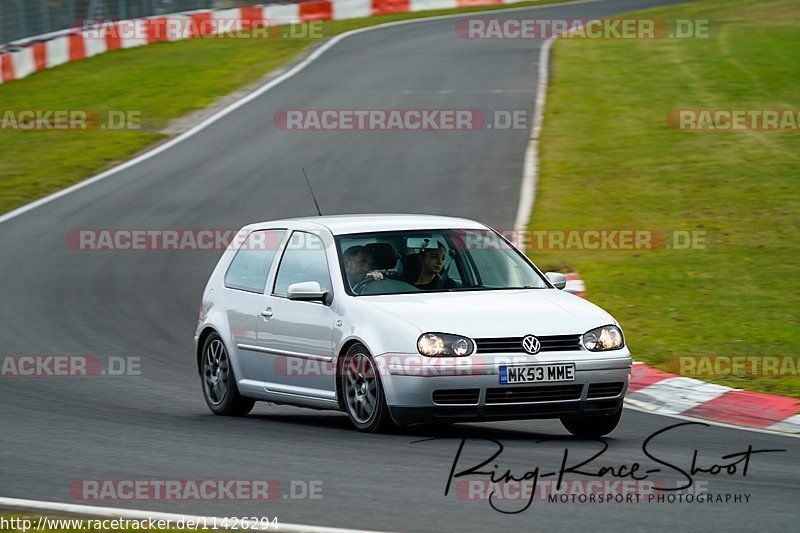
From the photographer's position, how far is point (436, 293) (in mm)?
9945

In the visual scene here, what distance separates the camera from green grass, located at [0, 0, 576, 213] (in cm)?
2542

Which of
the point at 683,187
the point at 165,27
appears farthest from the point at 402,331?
the point at 165,27

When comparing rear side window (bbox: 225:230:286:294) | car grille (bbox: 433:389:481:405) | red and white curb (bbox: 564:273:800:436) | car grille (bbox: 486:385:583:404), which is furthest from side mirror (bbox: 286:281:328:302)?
red and white curb (bbox: 564:273:800:436)

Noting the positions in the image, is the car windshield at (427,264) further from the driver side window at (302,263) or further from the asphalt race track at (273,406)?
Result: the asphalt race track at (273,406)

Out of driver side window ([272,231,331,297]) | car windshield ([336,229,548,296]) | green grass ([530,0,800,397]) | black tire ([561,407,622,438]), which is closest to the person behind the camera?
black tire ([561,407,622,438])

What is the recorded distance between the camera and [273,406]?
482 inches

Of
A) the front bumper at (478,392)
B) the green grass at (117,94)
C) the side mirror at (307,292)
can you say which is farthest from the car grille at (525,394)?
the green grass at (117,94)

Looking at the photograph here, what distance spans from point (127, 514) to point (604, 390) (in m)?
3.50

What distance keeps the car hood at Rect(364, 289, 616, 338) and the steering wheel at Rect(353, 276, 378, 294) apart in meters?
0.20

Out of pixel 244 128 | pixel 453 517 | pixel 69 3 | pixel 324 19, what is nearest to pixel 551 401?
pixel 453 517

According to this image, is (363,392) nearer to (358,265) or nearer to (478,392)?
(478,392)

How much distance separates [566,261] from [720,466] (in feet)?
29.0

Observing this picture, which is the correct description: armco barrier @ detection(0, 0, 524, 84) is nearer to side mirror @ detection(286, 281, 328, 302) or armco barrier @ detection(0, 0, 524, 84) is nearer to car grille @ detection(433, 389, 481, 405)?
side mirror @ detection(286, 281, 328, 302)

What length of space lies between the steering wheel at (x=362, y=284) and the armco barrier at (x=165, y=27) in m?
25.2
